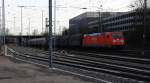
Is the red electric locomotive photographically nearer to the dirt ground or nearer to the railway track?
the railway track

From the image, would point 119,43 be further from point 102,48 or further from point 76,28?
point 76,28

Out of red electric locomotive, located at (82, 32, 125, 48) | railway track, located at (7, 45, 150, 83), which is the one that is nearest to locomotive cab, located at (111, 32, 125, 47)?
red electric locomotive, located at (82, 32, 125, 48)

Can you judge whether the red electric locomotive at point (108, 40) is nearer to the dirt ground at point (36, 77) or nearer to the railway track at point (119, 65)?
the railway track at point (119, 65)

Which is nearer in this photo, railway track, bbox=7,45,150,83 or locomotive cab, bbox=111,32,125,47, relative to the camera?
railway track, bbox=7,45,150,83

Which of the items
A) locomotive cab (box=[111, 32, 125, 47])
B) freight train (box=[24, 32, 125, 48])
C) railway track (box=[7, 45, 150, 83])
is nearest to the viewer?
railway track (box=[7, 45, 150, 83])

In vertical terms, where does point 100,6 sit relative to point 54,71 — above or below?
above

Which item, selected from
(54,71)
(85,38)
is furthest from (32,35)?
(54,71)

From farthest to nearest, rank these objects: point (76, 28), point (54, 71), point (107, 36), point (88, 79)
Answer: point (76, 28) < point (107, 36) < point (54, 71) < point (88, 79)

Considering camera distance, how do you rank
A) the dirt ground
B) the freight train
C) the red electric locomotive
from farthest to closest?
the freight train, the red electric locomotive, the dirt ground

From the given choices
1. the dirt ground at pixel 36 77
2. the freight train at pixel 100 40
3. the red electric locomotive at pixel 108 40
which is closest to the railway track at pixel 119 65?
the dirt ground at pixel 36 77

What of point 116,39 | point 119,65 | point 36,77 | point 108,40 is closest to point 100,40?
point 108,40

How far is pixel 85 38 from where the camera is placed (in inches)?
2158

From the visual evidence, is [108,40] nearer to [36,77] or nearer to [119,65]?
[119,65]

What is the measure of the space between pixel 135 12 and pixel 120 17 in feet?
112
